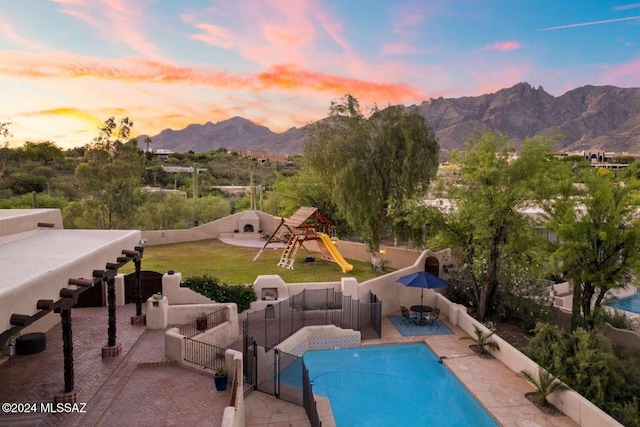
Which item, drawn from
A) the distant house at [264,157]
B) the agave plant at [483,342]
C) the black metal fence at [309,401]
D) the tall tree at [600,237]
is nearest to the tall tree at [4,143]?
the black metal fence at [309,401]

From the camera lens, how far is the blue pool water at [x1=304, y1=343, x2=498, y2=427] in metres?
12.5

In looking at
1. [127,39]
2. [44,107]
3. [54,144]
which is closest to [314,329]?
[127,39]

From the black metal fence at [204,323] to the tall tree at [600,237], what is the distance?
46.2 ft

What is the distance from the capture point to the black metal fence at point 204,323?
1446 cm

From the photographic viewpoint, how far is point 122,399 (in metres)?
10.7

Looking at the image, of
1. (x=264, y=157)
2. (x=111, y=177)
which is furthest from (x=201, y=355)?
(x=264, y=157)

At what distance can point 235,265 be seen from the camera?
25.8m

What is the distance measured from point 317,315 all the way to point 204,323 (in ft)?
16.8

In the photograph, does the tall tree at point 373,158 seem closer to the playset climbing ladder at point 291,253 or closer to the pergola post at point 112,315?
the playset climbing ladder at point 291,253

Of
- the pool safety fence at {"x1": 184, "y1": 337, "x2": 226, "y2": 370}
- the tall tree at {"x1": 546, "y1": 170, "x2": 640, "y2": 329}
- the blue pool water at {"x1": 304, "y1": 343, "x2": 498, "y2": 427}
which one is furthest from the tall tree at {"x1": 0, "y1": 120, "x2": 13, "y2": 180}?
the tall tree at {"x1": 546, "y1": 170, "x2": 640, "y2": 329}

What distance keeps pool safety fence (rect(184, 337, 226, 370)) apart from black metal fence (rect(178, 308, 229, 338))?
3.11ft

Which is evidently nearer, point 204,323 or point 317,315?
point 204,323

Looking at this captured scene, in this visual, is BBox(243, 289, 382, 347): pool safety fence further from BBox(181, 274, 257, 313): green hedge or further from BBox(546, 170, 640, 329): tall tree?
BBox(546, 170, 640, 329): tall tree

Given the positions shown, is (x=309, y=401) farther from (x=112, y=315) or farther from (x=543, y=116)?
(x=543, y=116)
